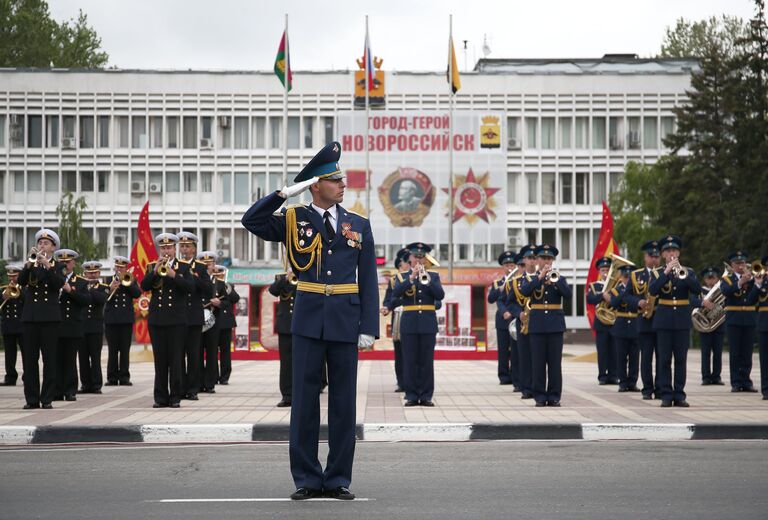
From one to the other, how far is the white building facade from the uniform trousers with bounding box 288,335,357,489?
54.2m

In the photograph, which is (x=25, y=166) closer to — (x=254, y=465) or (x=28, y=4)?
(x=28, y=4)

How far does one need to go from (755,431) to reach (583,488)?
4946 mm

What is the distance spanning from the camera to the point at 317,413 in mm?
8672

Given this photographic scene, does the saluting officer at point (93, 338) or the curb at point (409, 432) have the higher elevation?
the saluting officer at point (93, 338)

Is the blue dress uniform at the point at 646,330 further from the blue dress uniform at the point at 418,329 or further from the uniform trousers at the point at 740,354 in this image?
the blue dress uniform at the point at 418,329

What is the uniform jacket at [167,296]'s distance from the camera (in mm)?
16453

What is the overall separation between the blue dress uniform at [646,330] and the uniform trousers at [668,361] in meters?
0.60

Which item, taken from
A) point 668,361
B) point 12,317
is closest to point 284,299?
point 668,361

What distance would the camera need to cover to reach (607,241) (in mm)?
34750

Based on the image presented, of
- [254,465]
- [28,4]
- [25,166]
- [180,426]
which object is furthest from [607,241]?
[28,4]

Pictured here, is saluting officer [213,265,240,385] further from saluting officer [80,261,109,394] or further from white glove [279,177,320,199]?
white glove [279,177,320,199]

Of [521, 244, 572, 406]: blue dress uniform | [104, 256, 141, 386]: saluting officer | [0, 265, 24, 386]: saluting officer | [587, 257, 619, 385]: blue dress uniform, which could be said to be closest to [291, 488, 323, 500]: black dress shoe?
[521, 244, 572, 406]: blue dress uniform

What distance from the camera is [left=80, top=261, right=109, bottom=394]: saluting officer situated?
19516mm

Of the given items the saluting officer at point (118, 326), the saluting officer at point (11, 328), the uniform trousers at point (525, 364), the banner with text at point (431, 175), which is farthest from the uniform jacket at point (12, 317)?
the banner with text at point (431, 175)
